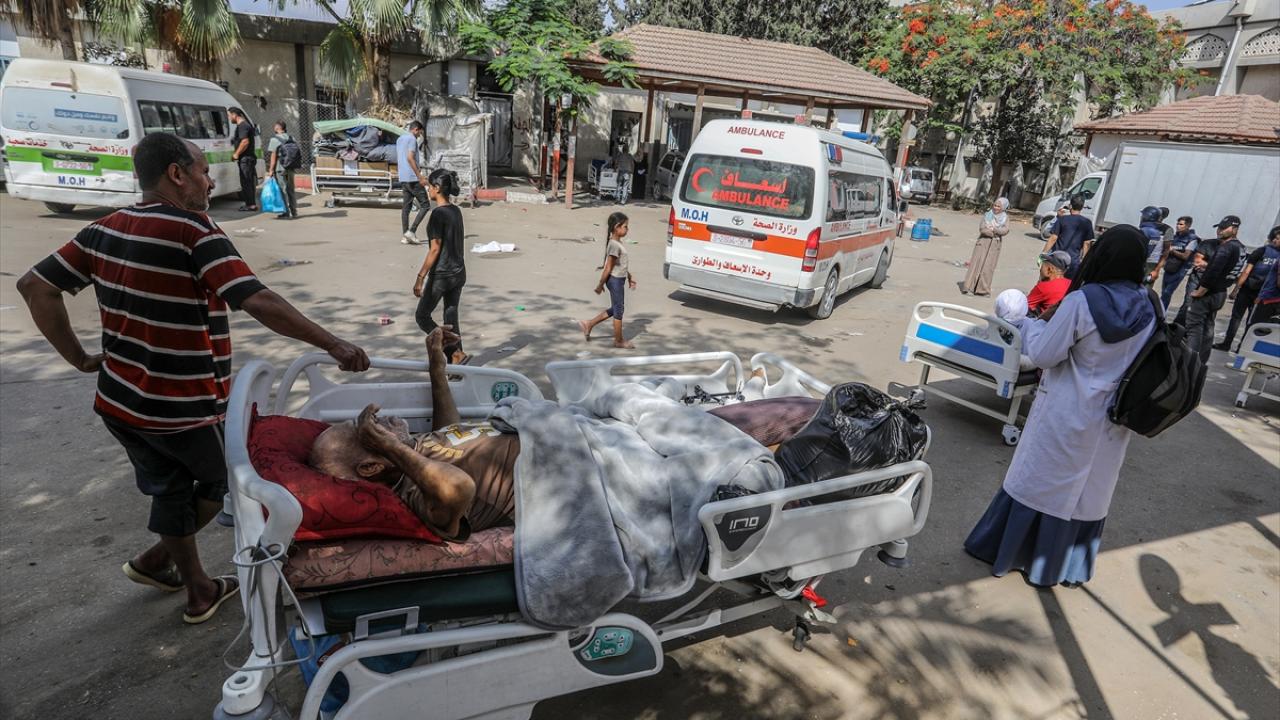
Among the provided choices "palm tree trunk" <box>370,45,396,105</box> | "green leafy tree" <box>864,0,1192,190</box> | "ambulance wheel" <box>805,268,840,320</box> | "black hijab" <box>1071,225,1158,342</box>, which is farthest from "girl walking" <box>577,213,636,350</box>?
"green leafy tree" <box>864,0,1192,190</box>

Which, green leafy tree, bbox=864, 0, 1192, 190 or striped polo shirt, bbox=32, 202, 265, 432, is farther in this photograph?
green leafy tree, bbox=864, 0, 1192, 190

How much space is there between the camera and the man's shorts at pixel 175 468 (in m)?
2.72

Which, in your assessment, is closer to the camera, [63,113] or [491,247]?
[63,113]

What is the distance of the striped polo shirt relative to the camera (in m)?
2.56

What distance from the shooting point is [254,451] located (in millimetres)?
2336

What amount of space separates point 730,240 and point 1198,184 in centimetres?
1210

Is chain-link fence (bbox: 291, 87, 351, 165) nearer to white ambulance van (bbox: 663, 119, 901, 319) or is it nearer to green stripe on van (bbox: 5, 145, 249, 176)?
green stripe on van (bbox: 5, 145, 249, 176)

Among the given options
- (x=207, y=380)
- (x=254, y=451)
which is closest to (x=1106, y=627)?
(x=254, y=451)

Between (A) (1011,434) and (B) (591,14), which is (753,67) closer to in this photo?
(A) (1011,434)

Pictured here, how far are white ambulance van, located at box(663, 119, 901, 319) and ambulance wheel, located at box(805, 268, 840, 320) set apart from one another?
0.01 meters

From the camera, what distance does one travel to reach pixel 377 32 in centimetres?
1686

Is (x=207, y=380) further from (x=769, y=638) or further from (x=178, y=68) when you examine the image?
(x=178, y=68)

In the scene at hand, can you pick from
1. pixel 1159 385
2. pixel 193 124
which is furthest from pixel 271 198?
pixel 1159 385

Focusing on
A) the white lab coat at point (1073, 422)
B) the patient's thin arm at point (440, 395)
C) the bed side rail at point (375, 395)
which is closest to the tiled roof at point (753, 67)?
the white lab coat at point (1073, 422)
